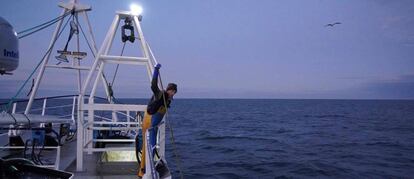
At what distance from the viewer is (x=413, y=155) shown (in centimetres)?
2109

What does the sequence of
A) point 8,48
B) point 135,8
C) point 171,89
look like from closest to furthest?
point 8,48 < point 171,89 < point 135,8

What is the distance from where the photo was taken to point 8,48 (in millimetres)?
4637

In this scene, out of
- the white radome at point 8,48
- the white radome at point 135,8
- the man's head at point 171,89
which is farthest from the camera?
the white radome at point 135,8

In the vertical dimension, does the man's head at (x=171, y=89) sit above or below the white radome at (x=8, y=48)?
below

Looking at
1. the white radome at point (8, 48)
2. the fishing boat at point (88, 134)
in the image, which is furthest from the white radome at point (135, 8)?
the white radome at point (8, 48)

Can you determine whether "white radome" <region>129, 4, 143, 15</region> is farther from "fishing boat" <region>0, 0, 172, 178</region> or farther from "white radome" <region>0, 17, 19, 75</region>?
"white radome" <region>0, 17, 19, 75</region>

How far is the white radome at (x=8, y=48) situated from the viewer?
14.6ft

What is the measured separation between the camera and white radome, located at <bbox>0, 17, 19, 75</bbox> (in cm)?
446

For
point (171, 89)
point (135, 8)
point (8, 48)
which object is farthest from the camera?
point (135, 8)

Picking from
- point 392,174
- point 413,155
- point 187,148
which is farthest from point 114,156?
point 413,155

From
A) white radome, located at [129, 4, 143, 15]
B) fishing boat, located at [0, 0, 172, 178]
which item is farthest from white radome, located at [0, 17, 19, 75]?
white radome, located at [129, 4, 143, 15]

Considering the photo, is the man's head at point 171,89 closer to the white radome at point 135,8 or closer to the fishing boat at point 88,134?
the fishing boat at point 88,134

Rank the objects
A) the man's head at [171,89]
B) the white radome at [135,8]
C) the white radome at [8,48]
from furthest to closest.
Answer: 1. the white radome at [135,8]
2. the man's head at [171,89]
3. the white radome at [8,48]

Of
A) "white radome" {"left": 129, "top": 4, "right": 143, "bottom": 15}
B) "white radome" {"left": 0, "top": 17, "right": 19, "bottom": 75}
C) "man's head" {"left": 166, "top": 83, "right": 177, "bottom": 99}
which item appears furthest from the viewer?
"white radome" {"left": 129, "top": 4, "right": 143, "bottom": 15}
